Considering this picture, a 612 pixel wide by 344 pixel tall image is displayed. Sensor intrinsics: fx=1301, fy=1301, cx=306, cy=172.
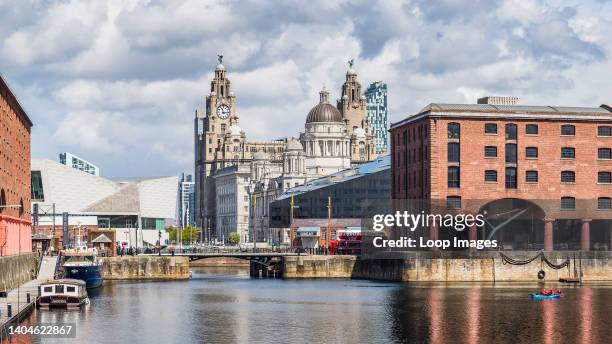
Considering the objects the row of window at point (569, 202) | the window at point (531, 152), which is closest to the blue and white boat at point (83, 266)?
the row of window at point (569, 202)

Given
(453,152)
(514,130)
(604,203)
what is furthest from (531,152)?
(604,203)

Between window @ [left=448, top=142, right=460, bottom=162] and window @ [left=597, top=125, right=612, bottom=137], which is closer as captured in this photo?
window @ [left=448, top=142, right=460, bottom=162]

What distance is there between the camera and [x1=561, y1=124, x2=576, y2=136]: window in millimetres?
153375

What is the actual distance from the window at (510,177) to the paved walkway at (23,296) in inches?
2090

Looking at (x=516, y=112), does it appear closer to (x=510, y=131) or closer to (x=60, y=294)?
(x=510, y=131)

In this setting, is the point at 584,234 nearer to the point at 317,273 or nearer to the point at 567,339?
the point at 317,273

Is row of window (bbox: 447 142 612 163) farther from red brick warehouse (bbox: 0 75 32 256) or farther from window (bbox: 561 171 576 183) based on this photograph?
red brick warehouse (bbox: 0 75 32 256)

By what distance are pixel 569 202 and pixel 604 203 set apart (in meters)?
4.42

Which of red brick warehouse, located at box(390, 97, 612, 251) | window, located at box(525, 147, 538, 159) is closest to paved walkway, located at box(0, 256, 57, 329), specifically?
red brick warehouse, located at box(390, 97, 612, 251)

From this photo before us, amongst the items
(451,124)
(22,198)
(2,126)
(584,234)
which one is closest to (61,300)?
(2,126)

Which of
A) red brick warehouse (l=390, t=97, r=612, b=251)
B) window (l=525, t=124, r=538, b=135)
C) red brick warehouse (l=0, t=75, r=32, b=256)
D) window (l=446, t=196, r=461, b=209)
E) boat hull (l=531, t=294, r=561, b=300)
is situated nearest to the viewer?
boat hull (l=531, t=294, r=561, b=300)

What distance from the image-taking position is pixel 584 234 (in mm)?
152000

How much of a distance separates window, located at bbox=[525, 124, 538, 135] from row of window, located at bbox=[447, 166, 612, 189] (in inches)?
176

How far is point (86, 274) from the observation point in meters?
140
